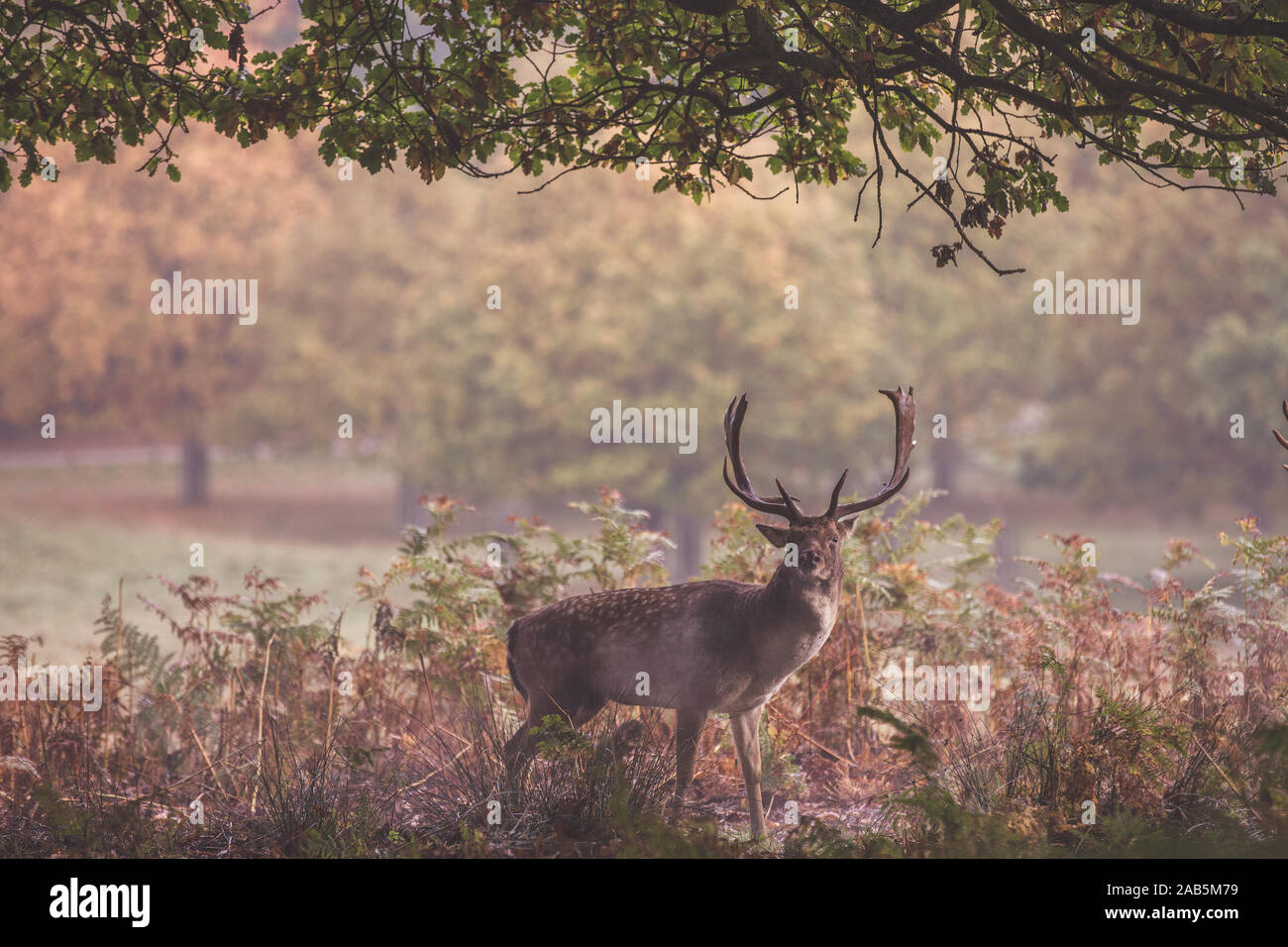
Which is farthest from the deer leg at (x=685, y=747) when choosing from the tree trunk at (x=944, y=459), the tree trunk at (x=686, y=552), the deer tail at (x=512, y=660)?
the tree trunk at (x=944, y=459)

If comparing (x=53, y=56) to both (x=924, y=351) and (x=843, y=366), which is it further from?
(x=924, y=351)

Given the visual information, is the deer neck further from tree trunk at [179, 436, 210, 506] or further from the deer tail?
tree trunk at [179, 436, 210, 506]

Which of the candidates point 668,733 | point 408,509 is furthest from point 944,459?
point 668,733

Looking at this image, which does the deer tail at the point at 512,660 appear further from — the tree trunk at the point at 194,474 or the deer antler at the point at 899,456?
the tree trunk at the point at 194,474

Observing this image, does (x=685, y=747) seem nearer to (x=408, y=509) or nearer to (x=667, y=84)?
(x=667, y=84)

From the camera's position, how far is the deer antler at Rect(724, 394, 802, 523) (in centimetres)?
661

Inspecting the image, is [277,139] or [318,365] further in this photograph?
[277,139]

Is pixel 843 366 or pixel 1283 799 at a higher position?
pixel 843 366

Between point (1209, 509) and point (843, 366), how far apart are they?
8.45 meters

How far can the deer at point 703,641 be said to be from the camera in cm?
653

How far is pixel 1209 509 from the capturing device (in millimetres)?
28250

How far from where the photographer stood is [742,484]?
720cm

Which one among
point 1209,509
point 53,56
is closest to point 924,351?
point 1209,509

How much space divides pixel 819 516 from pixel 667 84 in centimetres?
266
